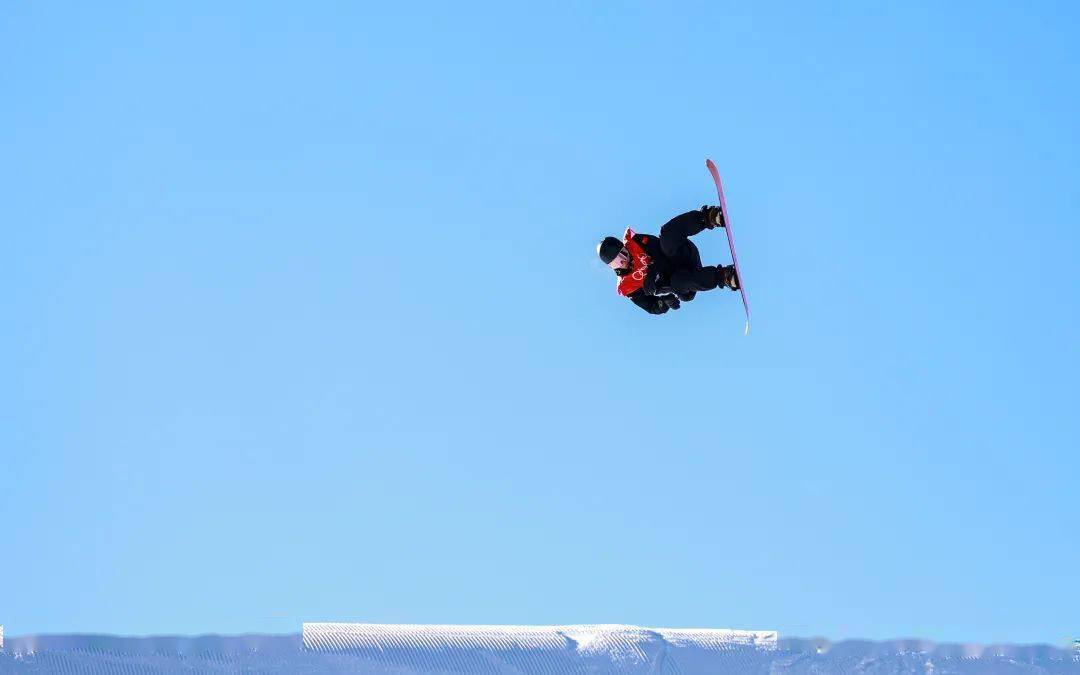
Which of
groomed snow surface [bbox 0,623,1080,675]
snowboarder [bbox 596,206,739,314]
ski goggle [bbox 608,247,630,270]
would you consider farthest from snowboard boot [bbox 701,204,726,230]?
groomed snow surface [bbox 0,623,1080,675]

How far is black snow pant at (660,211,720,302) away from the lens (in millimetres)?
19594

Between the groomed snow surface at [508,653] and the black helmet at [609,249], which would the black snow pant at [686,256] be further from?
the groomed snow surface at [508,653]

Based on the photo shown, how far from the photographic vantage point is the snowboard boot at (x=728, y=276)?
1981 centimetres

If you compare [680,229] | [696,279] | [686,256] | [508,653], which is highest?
[680,229]

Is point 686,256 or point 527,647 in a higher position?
point 686,256

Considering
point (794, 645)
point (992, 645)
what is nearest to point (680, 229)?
point (794, 645)

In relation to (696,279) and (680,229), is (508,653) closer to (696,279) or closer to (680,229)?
(696,279)

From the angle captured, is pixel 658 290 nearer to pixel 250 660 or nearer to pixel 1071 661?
pixel 250 660

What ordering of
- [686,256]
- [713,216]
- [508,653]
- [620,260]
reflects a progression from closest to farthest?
[713,216], [686,256], [620,260], [508,653]

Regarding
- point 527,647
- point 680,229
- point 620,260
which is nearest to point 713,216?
point 680,229

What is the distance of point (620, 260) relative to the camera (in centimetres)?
2045

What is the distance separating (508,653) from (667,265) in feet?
73.0

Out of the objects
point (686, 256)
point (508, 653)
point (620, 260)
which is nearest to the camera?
point (686, 256)

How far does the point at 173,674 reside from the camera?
3722 cm
